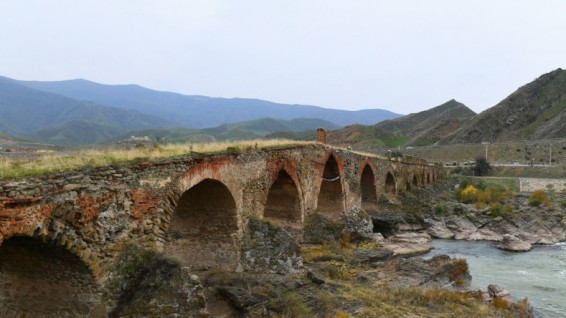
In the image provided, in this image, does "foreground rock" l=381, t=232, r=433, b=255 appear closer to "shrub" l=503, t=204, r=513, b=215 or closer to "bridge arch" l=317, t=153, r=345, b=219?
"bridge arch" l=317, t=153, r=345, b=219

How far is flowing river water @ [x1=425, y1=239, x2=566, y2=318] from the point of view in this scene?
16341 millimetres

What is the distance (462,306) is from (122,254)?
10.1 m

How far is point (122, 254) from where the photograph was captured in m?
8.95

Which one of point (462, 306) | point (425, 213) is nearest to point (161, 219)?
point (462, 306)

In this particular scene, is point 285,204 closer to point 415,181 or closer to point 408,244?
Answer: point 408,244

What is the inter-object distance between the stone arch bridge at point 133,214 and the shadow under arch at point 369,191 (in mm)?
10579

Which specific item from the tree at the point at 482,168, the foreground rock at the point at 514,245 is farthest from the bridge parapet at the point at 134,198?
the tree at the point at 482,168

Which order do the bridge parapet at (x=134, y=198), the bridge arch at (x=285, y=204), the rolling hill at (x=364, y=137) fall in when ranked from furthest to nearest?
the rolling hill at (x=364, y=137) → the bridge arch at (x=285, y=204) → the bridge parapet at (x=134, y=198)

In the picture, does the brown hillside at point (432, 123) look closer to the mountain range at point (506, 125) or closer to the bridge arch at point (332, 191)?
the mountain range at point (506, 125)

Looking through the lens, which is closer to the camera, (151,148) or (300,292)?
(151,148)

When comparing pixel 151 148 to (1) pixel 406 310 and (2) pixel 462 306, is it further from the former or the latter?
(2) pixel 462 306

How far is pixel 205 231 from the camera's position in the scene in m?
13.9

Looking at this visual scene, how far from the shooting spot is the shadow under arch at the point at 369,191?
28.7m

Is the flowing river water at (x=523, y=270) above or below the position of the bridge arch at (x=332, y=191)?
below
